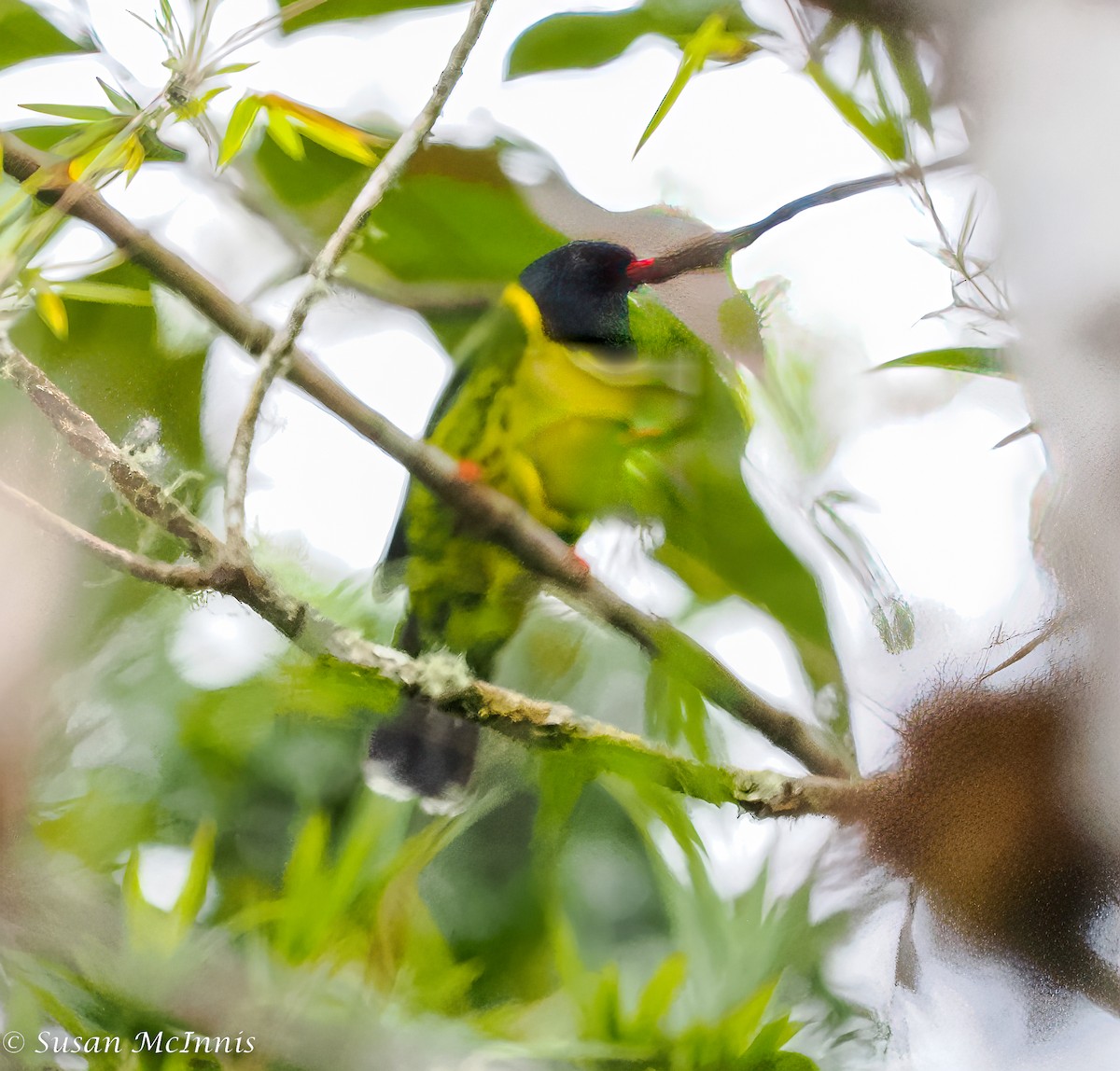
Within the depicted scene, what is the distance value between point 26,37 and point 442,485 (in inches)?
10.1

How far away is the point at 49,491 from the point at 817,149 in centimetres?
33

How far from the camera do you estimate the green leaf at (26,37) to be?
0.38 metres

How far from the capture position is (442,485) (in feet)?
1.19

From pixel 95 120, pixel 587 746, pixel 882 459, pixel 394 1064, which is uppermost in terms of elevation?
pixel 95 120

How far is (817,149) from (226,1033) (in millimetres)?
400

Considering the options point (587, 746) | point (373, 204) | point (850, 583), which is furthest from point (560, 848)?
point (373, 204)

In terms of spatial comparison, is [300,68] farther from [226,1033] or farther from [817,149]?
[226,1033]

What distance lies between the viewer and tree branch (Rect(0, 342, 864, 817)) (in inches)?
12.8

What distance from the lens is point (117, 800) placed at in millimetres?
329

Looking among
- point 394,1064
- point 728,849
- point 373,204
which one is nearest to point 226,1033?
point 394,1064

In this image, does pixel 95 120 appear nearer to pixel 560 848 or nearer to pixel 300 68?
pixel 300 68

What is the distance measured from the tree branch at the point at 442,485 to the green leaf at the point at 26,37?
51mm

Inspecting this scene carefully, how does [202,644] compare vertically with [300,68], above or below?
below

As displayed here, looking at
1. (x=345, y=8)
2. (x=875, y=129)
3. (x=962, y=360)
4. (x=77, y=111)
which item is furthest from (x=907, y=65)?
(x=77, y=111)
